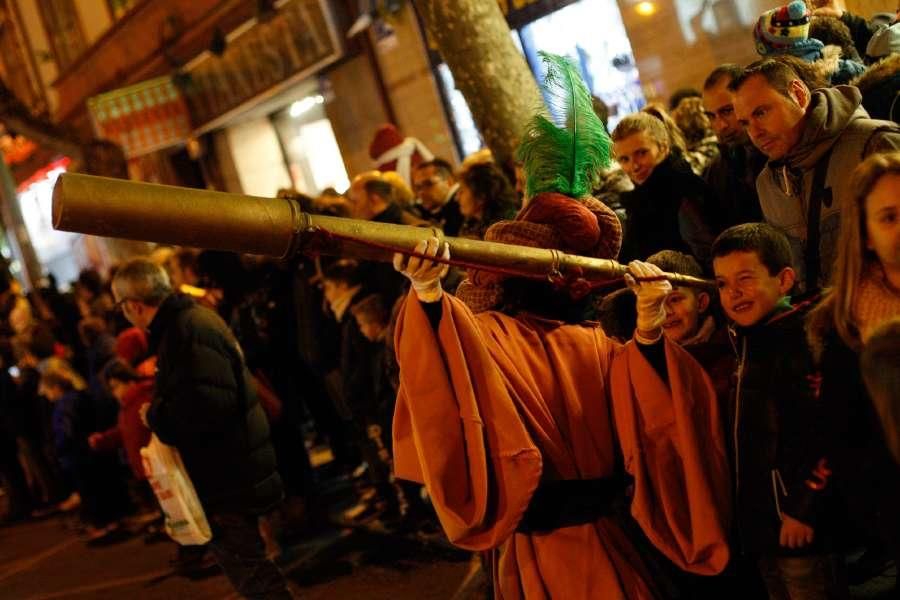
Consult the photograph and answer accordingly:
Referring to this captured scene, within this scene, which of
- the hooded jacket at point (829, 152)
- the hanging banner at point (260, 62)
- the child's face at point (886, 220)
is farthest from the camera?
the hanging banner at point (260, 62)

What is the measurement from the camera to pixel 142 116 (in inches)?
667

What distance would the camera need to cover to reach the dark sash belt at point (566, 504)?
289 centimetres

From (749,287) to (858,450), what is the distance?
33.8 inches

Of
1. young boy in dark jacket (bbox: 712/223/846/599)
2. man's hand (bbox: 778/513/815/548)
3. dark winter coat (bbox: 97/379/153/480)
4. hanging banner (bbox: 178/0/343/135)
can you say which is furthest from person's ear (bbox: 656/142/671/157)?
hanging banner (bbox: 178/0/343/135)

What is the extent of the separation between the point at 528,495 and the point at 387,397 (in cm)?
366

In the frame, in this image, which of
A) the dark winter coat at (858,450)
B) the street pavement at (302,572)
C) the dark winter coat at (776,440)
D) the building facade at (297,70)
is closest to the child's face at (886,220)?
the dark winter coat at (858,450)

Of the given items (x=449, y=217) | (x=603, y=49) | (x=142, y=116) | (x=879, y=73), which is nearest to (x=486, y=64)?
(x=449, y=217)

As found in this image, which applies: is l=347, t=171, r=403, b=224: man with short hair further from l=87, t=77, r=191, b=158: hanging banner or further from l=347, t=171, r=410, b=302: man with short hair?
l=87, t=77, r=191, b=158: hanging banner

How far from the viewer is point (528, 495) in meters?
2.73

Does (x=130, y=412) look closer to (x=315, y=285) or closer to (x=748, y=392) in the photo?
(x=315, y=285)

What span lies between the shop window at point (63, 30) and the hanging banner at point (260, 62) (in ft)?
22.7

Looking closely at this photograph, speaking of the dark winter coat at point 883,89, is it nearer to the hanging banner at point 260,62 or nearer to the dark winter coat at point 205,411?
the dark winter coat at point 205,411

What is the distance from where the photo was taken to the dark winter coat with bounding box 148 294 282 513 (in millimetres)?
4875

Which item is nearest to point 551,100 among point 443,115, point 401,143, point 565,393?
point 565,393
